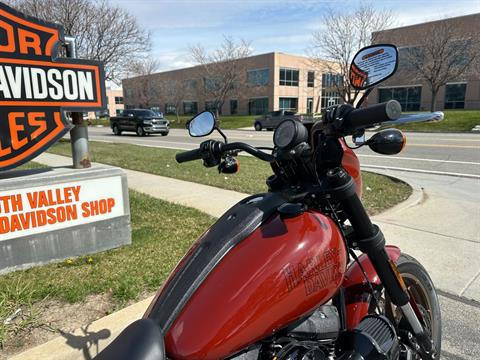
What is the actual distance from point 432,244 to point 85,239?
383 centimetres

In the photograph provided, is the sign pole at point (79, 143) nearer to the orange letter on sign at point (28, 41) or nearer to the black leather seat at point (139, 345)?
the orange letter on sign at point (28, 41)

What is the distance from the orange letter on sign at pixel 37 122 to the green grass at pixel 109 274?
51.7 inches

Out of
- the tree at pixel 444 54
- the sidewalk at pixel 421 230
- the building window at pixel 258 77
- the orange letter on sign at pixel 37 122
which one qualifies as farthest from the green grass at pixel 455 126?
the building window at pixel 258 77

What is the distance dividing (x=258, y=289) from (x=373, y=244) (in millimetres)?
640

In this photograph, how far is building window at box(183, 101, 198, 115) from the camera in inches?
2280

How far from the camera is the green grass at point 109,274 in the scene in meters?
2.94

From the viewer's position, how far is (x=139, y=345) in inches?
42.9

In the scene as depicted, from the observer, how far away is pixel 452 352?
8.33 ft

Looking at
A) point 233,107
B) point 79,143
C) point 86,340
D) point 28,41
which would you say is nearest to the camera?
point 86,340

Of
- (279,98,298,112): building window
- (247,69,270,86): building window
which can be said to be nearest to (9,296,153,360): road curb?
(247,69,270,86): building window

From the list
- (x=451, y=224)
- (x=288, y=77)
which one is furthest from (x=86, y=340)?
(x=288, y=77)

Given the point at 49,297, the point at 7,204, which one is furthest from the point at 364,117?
the point at 7,204

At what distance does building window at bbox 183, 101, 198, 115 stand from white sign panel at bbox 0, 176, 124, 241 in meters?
54.9

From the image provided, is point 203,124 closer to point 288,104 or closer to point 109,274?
point 109,274
